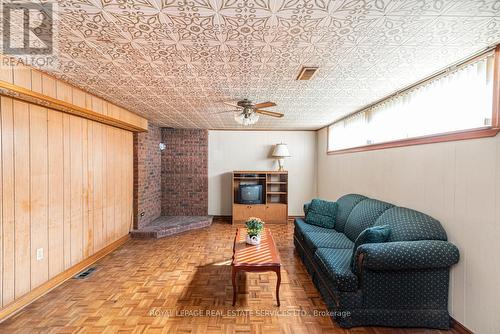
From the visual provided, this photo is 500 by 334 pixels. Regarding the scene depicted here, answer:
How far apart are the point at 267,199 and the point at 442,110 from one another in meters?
4.21

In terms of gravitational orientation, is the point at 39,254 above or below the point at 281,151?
below

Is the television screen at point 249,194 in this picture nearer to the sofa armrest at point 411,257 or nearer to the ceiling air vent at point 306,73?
the ceiling air vent at point 306,73

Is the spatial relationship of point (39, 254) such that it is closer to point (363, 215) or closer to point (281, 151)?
point (363, 215)

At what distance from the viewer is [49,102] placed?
8.19 feet

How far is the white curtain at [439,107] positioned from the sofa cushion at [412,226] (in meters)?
0.85

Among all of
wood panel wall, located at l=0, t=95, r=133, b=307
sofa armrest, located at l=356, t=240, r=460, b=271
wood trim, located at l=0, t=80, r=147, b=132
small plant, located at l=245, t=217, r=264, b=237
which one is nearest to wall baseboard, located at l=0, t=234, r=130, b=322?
wood panel wall, located at l=0, t=95, r=133, b=307

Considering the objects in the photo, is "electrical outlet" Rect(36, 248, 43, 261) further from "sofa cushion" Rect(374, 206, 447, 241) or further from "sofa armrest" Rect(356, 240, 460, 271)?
"sofa cushion" Rect(374, 206, 447, 241)

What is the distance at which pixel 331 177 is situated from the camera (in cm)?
528

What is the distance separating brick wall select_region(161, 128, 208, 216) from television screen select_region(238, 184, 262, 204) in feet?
3.24

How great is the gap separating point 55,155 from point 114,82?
1143mm

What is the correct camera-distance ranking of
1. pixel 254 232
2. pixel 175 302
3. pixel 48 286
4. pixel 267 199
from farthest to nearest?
pixel 267 199, pixel 254 232, pixel 48 286, pixel 175 302

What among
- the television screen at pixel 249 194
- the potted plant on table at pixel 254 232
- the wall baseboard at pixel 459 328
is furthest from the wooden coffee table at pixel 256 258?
the television screen at pixel 249 194

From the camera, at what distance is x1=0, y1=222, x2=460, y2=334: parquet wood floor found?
83.7 inches

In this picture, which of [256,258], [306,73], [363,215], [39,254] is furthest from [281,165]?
[39,254]
